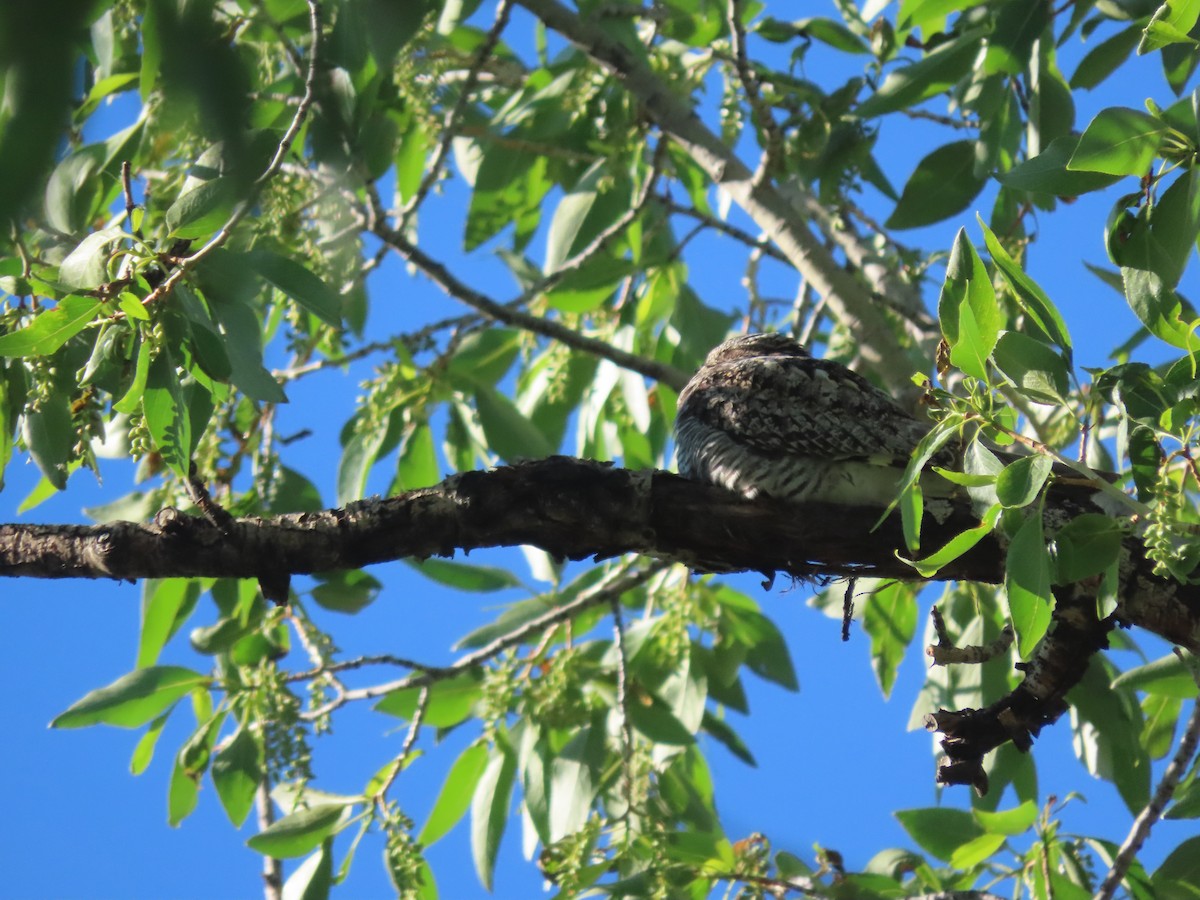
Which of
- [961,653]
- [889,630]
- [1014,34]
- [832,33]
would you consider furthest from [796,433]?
[832,33]

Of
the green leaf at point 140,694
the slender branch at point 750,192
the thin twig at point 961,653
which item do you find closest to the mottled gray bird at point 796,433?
the thin twig at point 961,653

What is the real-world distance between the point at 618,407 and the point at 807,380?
4.07 ft

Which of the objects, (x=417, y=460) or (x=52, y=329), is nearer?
(x=52, y=329)

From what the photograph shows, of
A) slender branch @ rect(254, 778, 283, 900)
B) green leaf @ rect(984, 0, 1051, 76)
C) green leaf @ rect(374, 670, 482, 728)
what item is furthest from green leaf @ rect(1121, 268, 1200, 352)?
slender branch @ rect(254, 778, 283, 900)

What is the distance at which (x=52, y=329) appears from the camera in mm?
1572

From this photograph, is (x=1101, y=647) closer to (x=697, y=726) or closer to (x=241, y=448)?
(x=697, y=726)

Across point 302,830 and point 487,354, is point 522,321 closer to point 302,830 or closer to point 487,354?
point 487,354

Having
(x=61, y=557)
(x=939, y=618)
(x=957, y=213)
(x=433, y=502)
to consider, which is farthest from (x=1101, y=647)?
(x=61, y=557)

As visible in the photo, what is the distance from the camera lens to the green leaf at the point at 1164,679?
235 cm

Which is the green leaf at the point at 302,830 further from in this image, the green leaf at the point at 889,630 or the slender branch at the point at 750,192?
the slender branch at the point at 750,192

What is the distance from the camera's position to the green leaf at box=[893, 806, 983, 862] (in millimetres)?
2463

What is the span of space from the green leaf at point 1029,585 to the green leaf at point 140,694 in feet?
6.64

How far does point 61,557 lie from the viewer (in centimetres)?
177

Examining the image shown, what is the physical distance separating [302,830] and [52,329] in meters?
1.58
